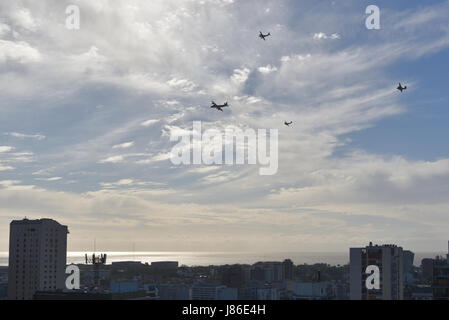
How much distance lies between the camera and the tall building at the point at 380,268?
11925cm

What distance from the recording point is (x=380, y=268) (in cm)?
12088

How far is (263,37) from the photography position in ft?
311

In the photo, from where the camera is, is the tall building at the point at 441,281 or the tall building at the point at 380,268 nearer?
the tall building at the point at 441,281

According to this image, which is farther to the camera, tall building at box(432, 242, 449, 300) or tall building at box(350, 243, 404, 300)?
tall building at box(350, 243, 404, 300)

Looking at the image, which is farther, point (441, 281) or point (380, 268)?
Result: point (380, 268)

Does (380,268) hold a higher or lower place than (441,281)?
higher

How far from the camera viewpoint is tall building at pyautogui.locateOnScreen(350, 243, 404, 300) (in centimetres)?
11925
